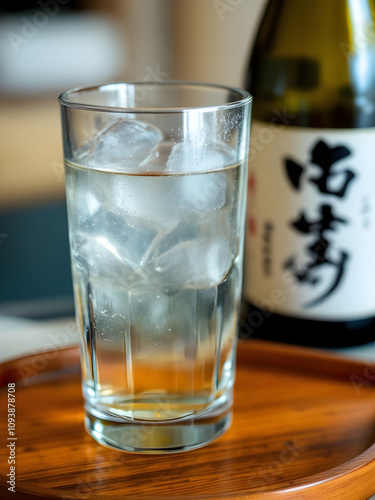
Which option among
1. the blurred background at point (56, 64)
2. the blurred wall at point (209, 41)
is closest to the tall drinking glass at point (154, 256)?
the blurred wall at point (209, 41)

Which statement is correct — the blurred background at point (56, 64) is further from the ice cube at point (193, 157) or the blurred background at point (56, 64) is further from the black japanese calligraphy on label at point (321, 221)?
the ice cube at point (193, 157)

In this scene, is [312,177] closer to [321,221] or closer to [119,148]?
[321,221]

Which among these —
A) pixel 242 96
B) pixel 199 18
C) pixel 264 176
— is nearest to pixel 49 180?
pixel 199 18

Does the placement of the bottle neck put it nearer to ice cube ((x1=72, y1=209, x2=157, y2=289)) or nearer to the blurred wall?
ice cube ((x1=72, y1=209, x2=157, y2=289))

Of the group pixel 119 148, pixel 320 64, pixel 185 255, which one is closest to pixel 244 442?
pixel 185 255

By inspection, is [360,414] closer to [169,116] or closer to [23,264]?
[169,116]

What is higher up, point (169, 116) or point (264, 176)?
point (169, 116)
